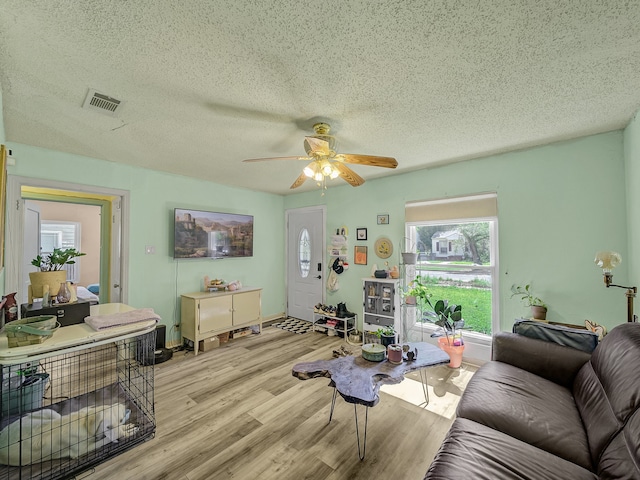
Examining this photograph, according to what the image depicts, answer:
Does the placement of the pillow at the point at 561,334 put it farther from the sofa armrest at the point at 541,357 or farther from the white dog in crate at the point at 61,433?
the white dog in crate at the point at 61,433

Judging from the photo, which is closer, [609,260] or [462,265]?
[609,260]

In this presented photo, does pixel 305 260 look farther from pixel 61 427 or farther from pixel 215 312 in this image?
pixel 61 427

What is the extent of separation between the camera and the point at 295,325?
4.62 m

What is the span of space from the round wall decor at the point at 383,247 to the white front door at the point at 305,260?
40.1 inches

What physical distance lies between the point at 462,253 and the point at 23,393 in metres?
4.00

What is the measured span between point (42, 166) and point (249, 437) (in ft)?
10.8

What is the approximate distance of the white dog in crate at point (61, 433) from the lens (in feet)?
4.43

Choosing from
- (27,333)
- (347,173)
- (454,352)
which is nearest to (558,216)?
(454,352)

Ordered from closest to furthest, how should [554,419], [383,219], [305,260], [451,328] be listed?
1. [554,419]
2. [451,328]
3. [383,219]
4. [305,260]

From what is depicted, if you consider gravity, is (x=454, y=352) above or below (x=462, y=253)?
below

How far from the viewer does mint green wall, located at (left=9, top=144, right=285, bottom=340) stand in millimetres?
2875

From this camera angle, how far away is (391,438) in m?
1.93

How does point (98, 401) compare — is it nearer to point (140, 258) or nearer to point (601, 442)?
point (140, 258)

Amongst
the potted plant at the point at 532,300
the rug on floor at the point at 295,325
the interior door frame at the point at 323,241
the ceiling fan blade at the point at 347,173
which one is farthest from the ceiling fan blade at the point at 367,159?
the rug on floor at the point at 295,325
